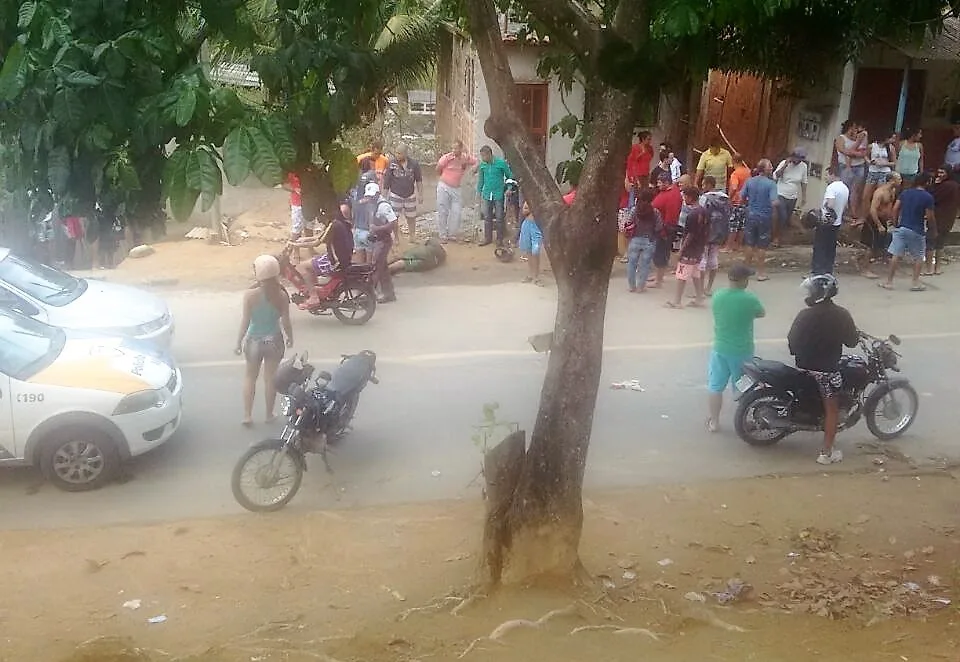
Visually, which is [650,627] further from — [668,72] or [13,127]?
[13,127]

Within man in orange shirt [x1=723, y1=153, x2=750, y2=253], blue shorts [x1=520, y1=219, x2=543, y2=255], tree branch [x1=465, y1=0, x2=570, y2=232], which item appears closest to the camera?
tree branch [x1=465, y1=0, x2=570, y2=232]

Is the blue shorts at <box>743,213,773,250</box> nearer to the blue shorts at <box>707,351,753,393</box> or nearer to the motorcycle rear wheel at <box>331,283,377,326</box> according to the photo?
the motorcycle rear wheel at <box>331,283,377,326</box>

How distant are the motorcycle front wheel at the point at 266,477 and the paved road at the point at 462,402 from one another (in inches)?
6.3

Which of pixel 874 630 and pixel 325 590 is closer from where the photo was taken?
pixel 874 630

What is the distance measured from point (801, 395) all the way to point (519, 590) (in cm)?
352

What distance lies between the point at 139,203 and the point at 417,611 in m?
2.79

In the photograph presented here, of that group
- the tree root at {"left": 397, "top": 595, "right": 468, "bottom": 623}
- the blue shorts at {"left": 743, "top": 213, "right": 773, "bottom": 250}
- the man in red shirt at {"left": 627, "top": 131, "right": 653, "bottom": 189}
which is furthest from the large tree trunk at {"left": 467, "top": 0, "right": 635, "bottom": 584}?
the man in red shirt at {"left": 627, "top": 131, "right": 653, "bottom": 189}

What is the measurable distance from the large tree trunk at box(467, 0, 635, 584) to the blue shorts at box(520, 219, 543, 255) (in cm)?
714

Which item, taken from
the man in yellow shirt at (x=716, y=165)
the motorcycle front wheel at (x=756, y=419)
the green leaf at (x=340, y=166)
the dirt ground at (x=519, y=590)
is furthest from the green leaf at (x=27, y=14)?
the man in yellow shirt at (x=716, y=165)

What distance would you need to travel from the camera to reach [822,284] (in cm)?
780

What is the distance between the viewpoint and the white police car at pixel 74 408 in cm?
739

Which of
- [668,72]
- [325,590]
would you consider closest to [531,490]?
[325,590]

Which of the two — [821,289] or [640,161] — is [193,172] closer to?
[821,289]

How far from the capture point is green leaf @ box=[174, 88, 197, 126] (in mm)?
4066
